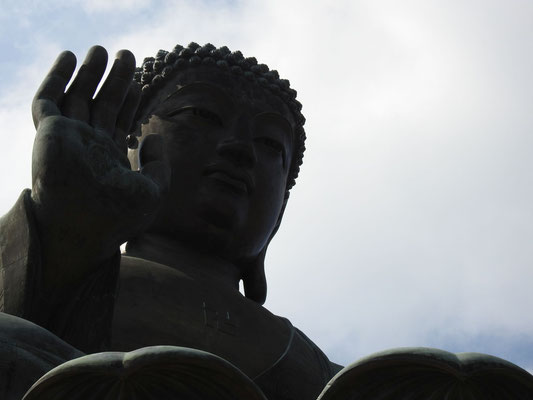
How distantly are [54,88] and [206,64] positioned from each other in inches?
85.5

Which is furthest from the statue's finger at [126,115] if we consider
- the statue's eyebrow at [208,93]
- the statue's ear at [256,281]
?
the statue's ear at [256,281]

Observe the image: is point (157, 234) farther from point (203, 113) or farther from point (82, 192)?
point (82, 192)

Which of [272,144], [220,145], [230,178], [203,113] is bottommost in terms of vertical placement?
[230,178]

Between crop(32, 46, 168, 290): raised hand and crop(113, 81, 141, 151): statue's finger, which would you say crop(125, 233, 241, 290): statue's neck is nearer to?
crop(113, 81, 141, 151): statue's finger

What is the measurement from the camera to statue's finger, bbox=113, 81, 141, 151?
7.77m

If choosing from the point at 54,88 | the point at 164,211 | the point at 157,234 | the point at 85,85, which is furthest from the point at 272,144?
the point at 54,88

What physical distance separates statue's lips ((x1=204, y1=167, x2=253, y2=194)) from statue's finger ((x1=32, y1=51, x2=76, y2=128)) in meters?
1.48

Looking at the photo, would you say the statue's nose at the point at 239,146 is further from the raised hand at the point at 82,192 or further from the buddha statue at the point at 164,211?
the raised hand at the point at 82,192

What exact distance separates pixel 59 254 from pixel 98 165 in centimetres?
53

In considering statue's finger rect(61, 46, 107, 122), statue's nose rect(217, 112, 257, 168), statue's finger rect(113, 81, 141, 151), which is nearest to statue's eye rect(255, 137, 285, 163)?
statue's nose rect(217, 112, 257, 168)

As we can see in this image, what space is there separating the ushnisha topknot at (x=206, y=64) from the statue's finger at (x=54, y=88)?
171 centimetres

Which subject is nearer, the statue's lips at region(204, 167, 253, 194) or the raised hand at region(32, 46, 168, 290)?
the raised hand at region(32, 46, 168, 290)

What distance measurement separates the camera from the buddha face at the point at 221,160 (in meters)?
8.92

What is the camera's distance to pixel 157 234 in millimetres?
8969
